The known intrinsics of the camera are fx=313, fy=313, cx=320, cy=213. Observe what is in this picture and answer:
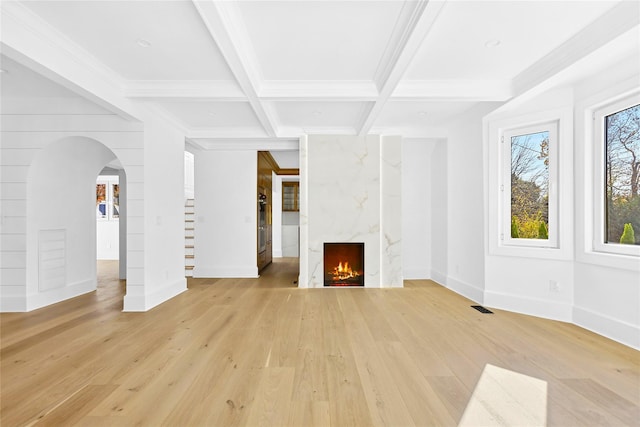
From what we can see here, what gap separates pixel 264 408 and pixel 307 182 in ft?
12.2

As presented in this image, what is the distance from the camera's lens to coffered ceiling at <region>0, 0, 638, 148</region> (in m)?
2.15

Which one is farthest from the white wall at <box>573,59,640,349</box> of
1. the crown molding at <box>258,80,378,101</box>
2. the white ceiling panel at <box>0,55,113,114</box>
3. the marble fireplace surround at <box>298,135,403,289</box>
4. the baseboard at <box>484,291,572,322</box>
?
the white ceiling panel at <box>0,55,113,114</box>

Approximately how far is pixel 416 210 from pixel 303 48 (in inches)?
151

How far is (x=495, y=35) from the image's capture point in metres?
2.49

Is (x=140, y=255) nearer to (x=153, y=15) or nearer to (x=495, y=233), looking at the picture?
(x=153, y=15)

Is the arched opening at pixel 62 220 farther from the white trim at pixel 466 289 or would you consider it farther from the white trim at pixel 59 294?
the white trim at pixel 466 289

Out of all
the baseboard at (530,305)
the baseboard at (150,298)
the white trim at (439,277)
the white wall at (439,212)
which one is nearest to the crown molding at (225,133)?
the baseboard at (150,298)

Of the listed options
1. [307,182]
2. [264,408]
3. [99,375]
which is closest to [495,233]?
[307,182]

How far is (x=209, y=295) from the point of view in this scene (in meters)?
4.48


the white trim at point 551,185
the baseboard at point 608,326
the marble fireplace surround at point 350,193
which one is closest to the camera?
the baseboard at point 608,326

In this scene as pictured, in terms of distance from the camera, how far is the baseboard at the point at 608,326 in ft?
8.66

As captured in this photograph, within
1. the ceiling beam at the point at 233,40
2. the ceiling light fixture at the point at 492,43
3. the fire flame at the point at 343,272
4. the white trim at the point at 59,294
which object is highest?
the ceiling light fixture at the point at 492,43

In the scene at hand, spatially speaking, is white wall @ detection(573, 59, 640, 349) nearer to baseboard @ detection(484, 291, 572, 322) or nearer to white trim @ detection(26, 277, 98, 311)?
baseboard @ detection(484, 291, 572, 322)

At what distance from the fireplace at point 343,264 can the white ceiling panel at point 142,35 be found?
3.09 metres
